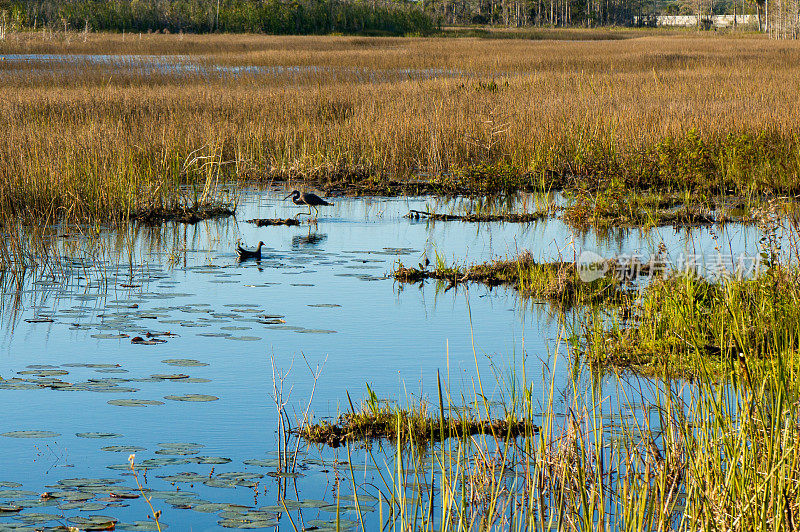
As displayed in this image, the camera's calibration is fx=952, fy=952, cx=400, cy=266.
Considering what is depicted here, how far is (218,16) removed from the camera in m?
52.6

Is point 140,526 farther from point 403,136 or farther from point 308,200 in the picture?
point 403,136

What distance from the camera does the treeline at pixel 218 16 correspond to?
46.8m

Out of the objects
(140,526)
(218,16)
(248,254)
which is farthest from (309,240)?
(218,16)

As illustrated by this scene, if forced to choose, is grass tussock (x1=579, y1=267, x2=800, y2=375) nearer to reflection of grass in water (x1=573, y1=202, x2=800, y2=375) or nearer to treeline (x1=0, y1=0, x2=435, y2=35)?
reflection of grass in water (x1=573, y1=202, x2=800, y2=375)

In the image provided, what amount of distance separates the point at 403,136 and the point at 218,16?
42073mm

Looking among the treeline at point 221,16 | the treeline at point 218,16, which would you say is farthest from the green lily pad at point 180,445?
the treeline at point 218,16

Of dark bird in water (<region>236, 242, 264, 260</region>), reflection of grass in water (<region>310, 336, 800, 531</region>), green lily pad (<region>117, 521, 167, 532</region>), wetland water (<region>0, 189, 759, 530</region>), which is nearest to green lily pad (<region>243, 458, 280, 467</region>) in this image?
wetland water (<region>0, 189, 759, 530</region>)

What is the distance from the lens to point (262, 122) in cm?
1482

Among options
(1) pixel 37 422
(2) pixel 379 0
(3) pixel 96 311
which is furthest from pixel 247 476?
(2) pixel 379 0

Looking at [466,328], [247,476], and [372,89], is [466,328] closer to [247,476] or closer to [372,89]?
[247,476]

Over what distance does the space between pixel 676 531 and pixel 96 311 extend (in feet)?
14.5

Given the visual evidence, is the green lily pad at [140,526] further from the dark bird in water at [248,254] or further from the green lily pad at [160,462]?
the dark bird in water at [248,254]

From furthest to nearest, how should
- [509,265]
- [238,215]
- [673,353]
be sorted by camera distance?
1. [238,215]
2. [509,265]
3. [673,353]

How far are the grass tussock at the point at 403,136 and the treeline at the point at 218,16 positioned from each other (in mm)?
27283
